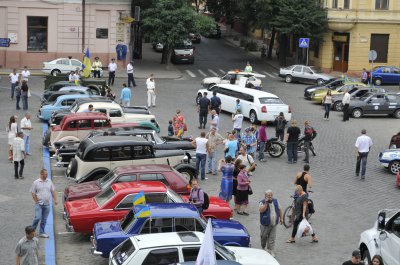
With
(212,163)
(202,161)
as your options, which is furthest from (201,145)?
(212,163)

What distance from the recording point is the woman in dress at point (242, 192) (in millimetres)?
20094

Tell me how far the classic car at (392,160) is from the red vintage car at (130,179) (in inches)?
340

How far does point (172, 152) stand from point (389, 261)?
1041cm

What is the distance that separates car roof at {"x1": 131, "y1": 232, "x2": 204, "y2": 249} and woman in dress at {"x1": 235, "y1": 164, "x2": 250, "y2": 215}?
536 centimetres

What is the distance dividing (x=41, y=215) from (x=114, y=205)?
172 centimetres

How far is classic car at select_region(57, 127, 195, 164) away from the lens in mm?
24219

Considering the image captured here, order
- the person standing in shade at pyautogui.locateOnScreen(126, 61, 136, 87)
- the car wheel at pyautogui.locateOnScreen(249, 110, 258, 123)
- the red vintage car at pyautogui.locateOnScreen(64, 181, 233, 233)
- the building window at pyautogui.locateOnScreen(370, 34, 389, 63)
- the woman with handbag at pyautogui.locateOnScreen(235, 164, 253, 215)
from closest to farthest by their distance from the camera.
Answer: the red vintage car at pyautogui.locateOnScreen(64, 181, 233, 233) → the woman with handbag at pyautogui.locateOnScreen(235, 164, 253, 215) → the car wheel at pyautogui.locateOnScreen(249, 110, 258, 123) → the person standing in shade at pyautogui.locateOnScreen(126, 61, 136, 87) → the building window at pyautogui.locateOnScreen(370, 34, 389, 63)

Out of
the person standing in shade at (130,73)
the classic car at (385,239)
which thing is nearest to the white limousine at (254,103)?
the person standing in shade at (130,73)

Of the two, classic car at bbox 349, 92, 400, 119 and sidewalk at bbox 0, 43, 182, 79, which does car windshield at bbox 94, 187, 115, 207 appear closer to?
classic car at bbox 349, 92, 400, 119

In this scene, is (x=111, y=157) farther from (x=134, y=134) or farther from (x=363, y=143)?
(x=363, y=143)

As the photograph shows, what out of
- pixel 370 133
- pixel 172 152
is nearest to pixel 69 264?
pixel 172 152

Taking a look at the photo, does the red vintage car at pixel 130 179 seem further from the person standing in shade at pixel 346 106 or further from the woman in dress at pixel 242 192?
the person standing in shade at pixel 346 106

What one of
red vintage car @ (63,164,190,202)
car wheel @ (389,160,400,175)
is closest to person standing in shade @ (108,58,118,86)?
car wheel @ (389,160,400,175)

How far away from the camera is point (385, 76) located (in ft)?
163
